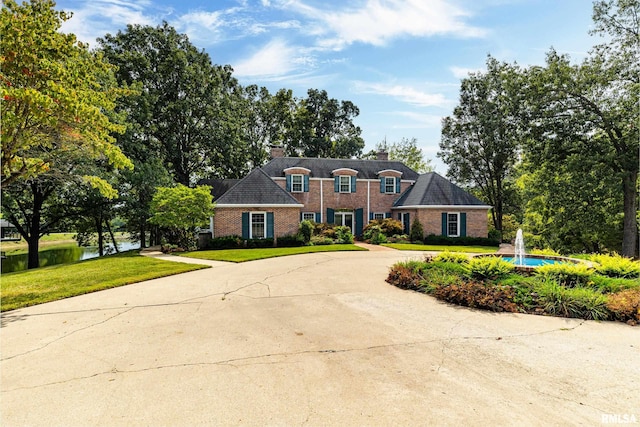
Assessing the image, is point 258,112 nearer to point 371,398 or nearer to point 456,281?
point 456,281

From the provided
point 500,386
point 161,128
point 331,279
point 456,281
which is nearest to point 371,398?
point 500,386

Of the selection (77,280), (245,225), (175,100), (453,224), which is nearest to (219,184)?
(245,225)

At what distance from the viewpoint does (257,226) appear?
21.0 metres

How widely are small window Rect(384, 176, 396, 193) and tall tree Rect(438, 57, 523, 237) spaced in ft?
24.0

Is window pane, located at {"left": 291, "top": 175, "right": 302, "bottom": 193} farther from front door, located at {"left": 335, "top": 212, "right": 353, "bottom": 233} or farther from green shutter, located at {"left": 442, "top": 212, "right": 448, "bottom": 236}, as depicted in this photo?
green shutter, located at {"left": 442, "top": 212, "right": 448, "bottom": 236}

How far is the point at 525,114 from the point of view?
17.6 metres

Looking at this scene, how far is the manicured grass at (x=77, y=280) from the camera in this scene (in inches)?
301

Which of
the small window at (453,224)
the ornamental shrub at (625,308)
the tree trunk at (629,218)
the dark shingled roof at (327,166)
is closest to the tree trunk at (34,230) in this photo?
the dark shingled roof at (327,166)

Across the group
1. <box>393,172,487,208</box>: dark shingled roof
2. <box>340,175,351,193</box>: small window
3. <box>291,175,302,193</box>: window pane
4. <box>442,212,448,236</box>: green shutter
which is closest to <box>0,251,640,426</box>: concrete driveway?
<box>442,212,448,236</box>: green shutter

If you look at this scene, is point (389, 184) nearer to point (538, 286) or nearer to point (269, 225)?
point (269, 225)

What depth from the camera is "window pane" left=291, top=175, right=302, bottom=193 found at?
2555 centimetres

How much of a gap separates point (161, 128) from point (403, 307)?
27191 millimetres

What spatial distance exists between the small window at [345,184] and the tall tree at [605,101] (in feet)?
44.6

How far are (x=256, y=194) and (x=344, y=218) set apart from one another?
8.26 metres
